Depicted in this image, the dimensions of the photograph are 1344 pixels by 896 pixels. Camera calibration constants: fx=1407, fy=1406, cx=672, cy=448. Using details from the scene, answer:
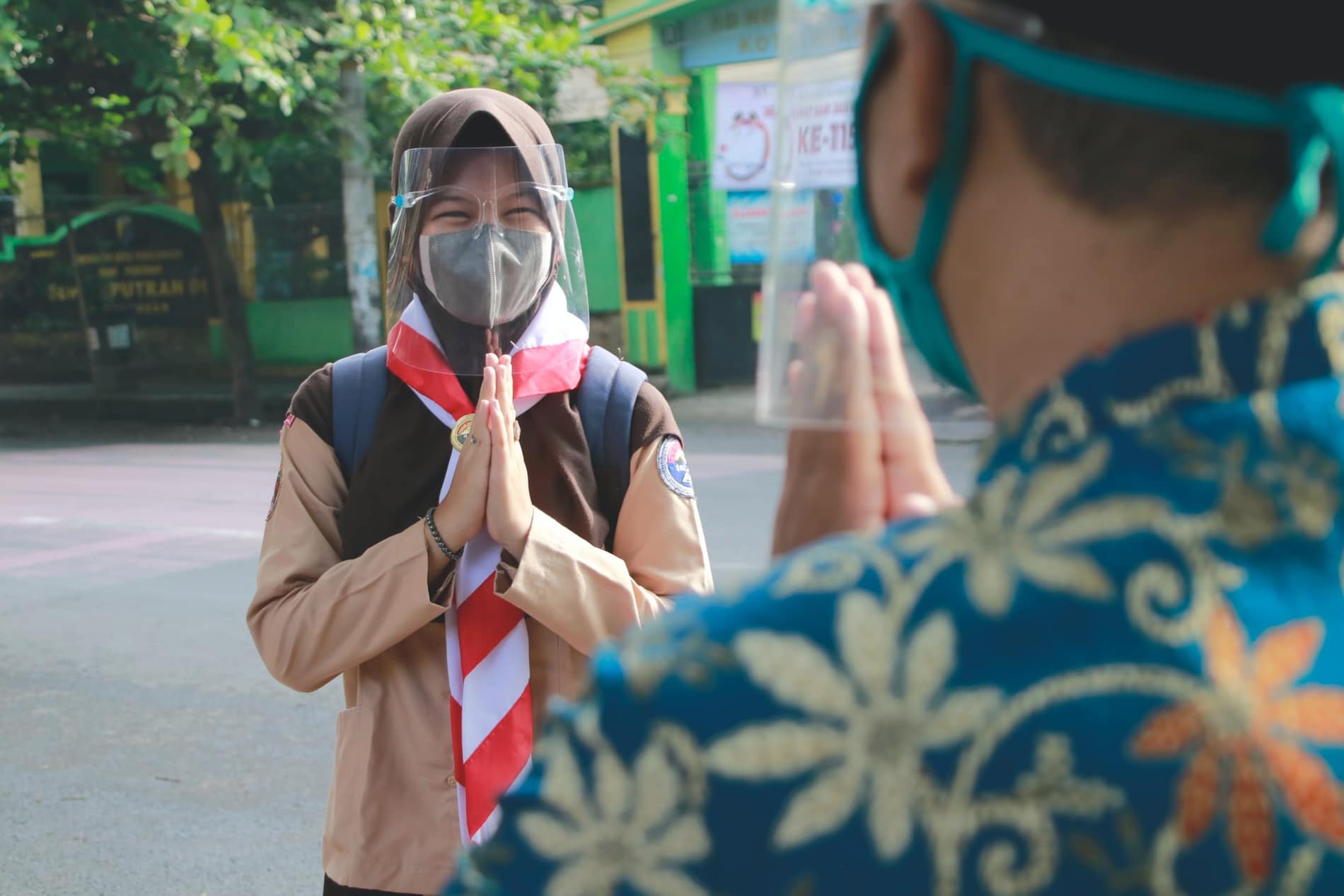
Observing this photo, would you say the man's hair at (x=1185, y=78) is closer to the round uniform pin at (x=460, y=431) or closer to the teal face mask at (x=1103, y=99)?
the teal face mask at (x=1103, y=99)

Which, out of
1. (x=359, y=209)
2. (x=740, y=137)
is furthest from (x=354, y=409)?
(x=740, y=137)

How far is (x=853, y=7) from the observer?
827 millimetres

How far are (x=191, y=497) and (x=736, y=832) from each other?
9553mm

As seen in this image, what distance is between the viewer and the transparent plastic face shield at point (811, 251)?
0.94m

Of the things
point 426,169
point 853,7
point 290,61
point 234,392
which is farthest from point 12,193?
point 853,7

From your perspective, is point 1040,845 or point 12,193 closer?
point 1040,845

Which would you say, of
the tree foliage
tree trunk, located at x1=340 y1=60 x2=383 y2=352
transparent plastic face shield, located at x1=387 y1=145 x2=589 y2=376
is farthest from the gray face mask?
tree trunk, located at x1=340 y1=60 x2=383 y2=352

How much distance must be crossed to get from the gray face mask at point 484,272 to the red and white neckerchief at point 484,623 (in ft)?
0.17

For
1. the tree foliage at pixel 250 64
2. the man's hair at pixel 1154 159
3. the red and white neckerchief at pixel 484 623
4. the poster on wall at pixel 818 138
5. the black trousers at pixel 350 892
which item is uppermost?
the tree foliage at pixel 250 64

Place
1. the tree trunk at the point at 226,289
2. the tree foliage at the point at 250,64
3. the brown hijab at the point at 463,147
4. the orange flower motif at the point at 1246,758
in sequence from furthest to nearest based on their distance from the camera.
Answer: the tree trunk at the point at 226,289, the tree foliage at the point at 250,64, the brown hijab at the point at 463,147, the orange flower motif at the point at 1246,758

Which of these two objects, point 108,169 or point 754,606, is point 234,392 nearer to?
point 108,169

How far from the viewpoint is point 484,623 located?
204 cm

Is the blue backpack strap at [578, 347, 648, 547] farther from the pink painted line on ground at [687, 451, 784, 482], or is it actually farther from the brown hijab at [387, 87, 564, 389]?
the pink painted line on ground at [687, 451, 784, 482]

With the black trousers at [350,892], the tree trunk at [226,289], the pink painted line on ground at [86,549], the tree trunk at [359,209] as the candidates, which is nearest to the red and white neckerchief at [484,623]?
the black trousers at [350,892]
